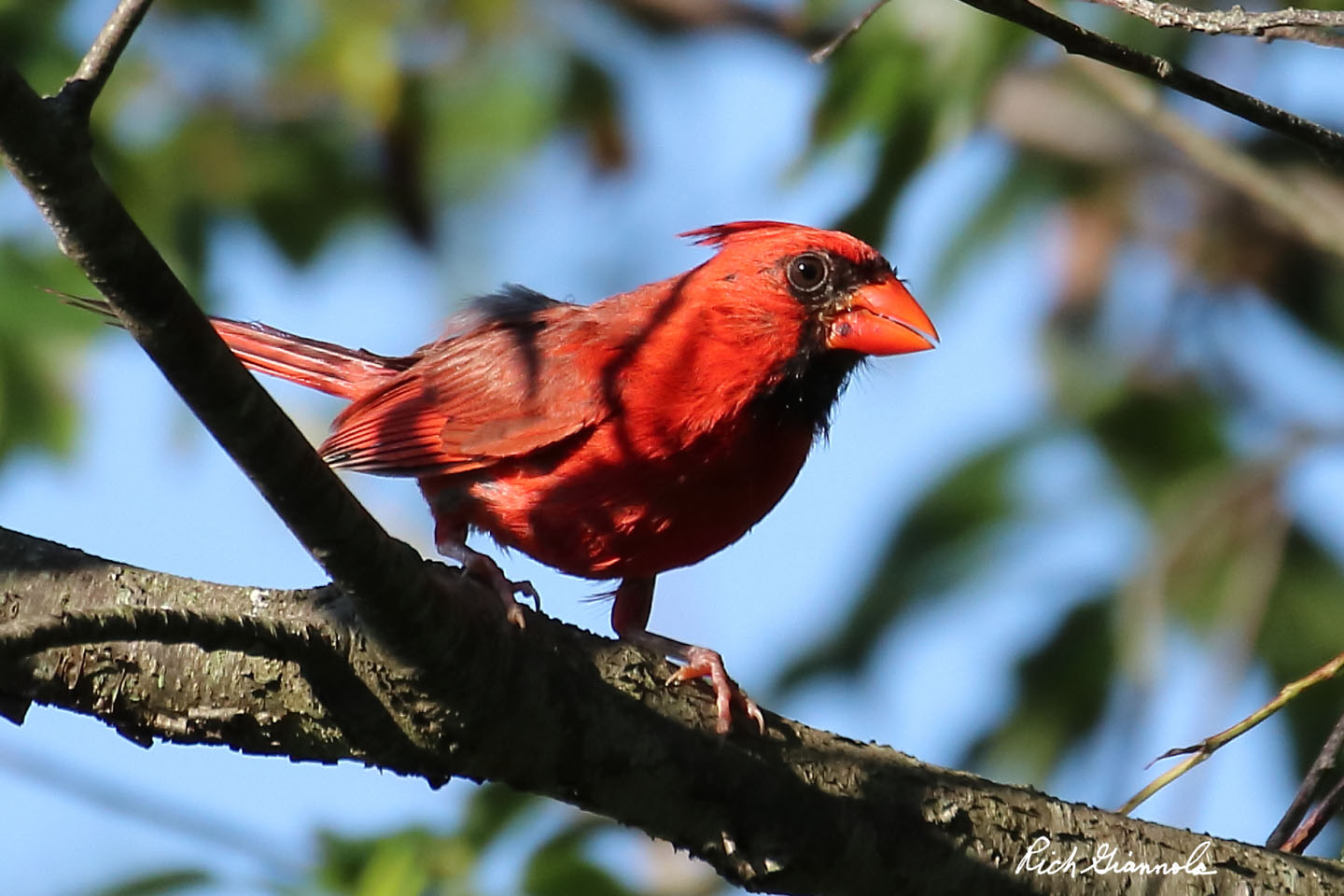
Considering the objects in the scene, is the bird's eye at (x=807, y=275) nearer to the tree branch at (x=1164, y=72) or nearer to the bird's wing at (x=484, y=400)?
the bird's wing at (x=484, y=400)

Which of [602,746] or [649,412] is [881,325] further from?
[602,746]

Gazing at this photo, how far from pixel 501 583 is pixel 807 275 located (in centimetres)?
123

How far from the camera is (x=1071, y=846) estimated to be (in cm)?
298

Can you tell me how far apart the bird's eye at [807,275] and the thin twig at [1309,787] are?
1685mm

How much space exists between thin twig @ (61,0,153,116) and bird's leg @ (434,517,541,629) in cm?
121

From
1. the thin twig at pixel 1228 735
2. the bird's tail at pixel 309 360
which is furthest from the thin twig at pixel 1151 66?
the bird's tail at pixel 309 360

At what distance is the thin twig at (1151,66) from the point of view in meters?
2.10

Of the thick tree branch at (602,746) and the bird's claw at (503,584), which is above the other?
the bird's claw at (503,584)

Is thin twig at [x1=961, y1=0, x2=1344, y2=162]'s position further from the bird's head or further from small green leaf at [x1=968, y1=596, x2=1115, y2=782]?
small green leaf at [x1=968, y1=596, x2=1115, y2=782]

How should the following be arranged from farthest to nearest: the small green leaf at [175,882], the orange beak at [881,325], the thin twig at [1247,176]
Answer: the thin twig at [1247,176] → the orange beak at [881,325] → the small green leaf at [175,882]

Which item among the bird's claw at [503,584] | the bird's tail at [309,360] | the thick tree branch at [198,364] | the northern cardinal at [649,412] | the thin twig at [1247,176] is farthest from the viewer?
the bird's tail at [309,360]

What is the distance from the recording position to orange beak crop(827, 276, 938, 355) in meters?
4.05

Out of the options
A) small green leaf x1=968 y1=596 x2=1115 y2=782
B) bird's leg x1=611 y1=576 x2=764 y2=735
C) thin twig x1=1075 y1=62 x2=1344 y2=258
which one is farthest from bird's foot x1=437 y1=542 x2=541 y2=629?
thin twig x1=1075 y1=62 x2=1344 y2=258

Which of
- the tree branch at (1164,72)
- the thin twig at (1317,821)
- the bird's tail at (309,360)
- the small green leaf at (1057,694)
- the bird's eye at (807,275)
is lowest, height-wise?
the thin twig at (1317,821)
